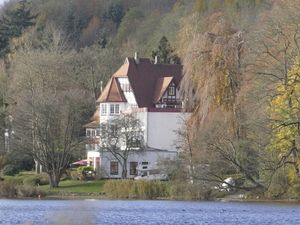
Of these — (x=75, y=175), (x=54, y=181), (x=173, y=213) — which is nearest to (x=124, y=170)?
(x=75, y=175)

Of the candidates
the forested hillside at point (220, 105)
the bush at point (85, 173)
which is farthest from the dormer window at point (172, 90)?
the bush at point (85, 173)

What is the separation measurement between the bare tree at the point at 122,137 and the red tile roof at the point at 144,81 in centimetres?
739

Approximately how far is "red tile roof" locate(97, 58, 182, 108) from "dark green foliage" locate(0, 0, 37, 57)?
85.9 feet

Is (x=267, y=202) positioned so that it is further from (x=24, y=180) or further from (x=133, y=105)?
(x=133, y=105)

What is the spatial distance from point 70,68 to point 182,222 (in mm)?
59304

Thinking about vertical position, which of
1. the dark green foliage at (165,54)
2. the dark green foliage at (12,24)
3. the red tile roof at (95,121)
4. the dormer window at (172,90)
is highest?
the dark green foliage at (12,24)

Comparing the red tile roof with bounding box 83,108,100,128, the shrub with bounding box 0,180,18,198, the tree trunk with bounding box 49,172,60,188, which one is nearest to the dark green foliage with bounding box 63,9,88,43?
the red tile roof with bounding box 83,108,100,128

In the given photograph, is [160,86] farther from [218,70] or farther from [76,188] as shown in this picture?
[218,70]

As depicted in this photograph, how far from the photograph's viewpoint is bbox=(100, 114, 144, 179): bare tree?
84625 mm

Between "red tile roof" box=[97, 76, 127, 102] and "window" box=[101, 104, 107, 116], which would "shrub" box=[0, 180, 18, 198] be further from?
"red tile roof" box=[97, 76, 127, 102]

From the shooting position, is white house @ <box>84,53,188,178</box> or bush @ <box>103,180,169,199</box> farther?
white house @ <box>84,53,188,178</box>

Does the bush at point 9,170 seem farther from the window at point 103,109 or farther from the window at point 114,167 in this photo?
the window at point 103,109

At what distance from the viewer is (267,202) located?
189 feet

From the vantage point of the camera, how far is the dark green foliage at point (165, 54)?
349ft
